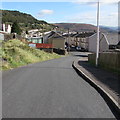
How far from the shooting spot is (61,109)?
8.07m

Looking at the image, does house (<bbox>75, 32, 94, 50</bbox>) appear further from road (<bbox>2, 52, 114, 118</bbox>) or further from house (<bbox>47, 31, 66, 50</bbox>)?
road (<bbox>2, 52, 114, 118</bbox>)

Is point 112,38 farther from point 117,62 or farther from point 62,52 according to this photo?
point 117,62

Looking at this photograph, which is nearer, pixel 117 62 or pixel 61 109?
pixel 61 109

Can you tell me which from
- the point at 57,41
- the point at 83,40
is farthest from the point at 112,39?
the point at 83,40

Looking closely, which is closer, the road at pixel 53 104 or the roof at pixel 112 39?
the road at pixel 53 104

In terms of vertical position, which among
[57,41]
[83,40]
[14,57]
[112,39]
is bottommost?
[14,57]

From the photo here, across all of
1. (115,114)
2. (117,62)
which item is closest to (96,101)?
(115,114)

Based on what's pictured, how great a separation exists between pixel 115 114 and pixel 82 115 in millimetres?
933

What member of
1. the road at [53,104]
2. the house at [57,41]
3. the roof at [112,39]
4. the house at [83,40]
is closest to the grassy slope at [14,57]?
the road at [53,104]

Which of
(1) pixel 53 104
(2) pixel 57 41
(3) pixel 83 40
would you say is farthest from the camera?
(3) pixel 83 40

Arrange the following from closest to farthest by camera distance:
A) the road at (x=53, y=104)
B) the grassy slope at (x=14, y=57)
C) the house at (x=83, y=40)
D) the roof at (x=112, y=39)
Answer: the road at (x=53, y=104) → the grassy slope at (x=14, y=57) → the roof at (x=112, y=39) → the house at (x=83, y=40)

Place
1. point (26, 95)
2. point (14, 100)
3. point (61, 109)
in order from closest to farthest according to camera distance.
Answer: point (61, 109) < point (14, 100) < point (26, 95)

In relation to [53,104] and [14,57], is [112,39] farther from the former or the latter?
[53,104]

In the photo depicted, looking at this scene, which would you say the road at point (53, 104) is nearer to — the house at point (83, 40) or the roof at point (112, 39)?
the roof at point (112, 39)
